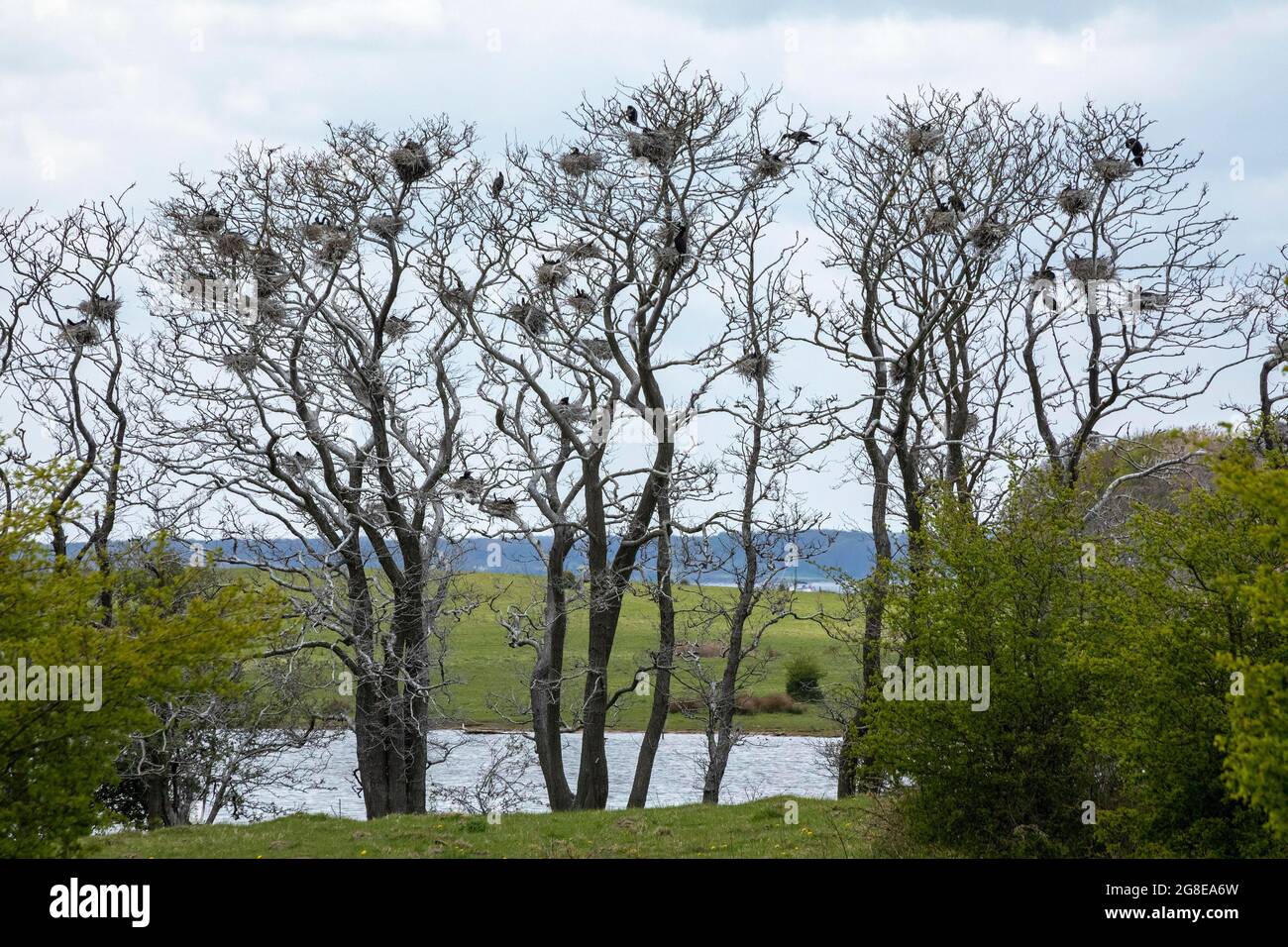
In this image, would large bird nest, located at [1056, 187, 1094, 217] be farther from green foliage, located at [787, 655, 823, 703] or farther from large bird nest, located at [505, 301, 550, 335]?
green foliage, located at [787, 655, 823, 703]

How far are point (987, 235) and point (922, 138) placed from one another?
201 centimetres

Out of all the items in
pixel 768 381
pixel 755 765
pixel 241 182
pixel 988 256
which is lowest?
pixel 755 765

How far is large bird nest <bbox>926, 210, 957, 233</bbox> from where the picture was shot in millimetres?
19047


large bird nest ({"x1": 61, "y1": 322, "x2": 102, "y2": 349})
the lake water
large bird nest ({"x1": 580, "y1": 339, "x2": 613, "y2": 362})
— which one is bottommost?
the lake water

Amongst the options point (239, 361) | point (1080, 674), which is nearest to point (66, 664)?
point (1080, 674)

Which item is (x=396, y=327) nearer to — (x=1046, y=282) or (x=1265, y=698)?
(x=1046, y=282)

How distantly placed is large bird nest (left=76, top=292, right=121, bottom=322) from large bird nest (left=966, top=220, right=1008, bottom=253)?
1532 centimetres

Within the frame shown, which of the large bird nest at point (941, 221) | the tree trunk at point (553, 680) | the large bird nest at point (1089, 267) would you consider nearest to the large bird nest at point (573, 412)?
the tree trunk at point (553, 680)

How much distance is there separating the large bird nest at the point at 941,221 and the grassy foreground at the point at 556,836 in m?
9.51

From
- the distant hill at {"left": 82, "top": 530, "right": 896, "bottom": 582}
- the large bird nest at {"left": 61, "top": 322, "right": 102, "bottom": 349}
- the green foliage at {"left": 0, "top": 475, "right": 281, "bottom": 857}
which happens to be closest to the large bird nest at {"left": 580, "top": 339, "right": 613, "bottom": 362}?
the distant hill at {"left": 82, "top": 530, "right": 896, "bottom": 582}

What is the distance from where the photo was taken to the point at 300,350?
2088 cm

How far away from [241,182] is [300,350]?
314cm
